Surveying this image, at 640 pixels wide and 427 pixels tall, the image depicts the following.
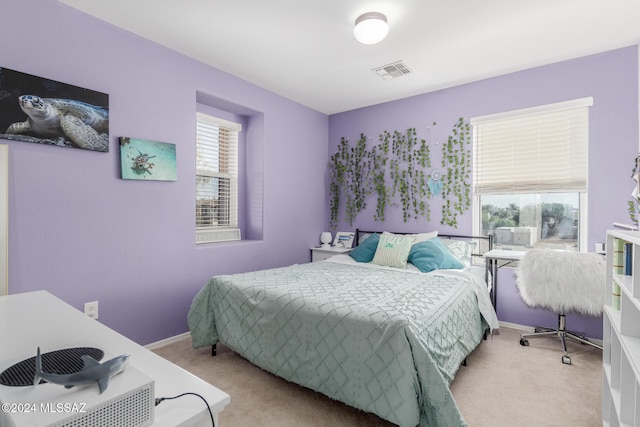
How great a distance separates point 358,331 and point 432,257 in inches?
63.9

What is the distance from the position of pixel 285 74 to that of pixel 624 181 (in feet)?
10.6

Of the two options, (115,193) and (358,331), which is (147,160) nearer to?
(115,193)

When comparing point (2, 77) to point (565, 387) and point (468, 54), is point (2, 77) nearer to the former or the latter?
point (468, 54)

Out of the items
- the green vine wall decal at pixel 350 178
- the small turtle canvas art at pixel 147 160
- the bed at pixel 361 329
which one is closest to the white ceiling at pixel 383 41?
the small turtle canvas art at pixel 147 160

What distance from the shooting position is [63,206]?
2270 mm

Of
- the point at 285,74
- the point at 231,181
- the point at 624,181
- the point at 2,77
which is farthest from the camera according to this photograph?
the point at 231,181

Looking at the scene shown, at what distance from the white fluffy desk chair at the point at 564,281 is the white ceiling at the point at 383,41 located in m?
1.74

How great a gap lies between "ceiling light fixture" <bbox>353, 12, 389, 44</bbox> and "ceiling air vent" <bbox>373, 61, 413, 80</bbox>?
2.62 feet

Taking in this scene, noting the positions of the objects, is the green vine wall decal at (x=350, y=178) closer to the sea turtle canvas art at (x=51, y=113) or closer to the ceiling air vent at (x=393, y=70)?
the ceiling air vent at (x=393, y=70)

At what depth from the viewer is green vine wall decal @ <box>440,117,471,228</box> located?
3.58 m

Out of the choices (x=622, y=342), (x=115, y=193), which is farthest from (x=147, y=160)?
(x=622, y=342)

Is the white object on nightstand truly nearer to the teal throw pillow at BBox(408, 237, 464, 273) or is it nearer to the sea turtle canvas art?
the teal throw pillow at BBox(408, 237, 464, 273)

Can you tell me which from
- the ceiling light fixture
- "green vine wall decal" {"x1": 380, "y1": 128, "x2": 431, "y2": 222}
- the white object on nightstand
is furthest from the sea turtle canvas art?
"green vine wall decal" {"x1": 380, "y1": 128, "x2": 431, "y2": 222}

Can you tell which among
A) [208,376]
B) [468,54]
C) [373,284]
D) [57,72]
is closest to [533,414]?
[373,284]
